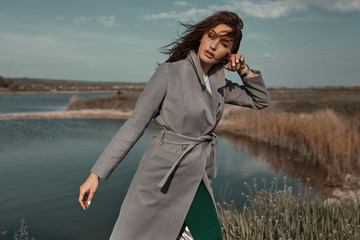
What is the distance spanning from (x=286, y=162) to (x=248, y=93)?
7277mm

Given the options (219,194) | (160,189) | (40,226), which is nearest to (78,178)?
(40,226)

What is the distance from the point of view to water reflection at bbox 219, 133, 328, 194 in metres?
7.18

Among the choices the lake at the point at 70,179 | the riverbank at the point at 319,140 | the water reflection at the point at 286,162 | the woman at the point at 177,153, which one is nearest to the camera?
the woman at the point at 177,153

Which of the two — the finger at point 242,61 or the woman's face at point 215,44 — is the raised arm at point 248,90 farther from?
the woman's face at point 215,44

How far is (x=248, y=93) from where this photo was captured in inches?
73.7

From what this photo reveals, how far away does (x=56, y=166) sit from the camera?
317 inches

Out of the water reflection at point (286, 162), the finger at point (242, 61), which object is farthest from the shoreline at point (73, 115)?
the finger at point (242, 61)

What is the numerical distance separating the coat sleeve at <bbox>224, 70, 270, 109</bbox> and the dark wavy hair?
0.21m

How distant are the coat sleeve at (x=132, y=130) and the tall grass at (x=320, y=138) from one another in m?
6.46

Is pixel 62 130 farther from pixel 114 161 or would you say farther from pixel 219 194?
pixel 114 161

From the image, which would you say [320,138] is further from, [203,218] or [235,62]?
[203,218]

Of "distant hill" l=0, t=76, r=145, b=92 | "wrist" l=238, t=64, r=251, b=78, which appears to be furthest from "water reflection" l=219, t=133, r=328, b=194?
"distant hill" l=0, t=76, r=145, b=92

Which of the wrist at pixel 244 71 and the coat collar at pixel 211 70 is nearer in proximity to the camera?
the coat collar at pixel 211 70

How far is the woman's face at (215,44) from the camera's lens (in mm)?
1584
